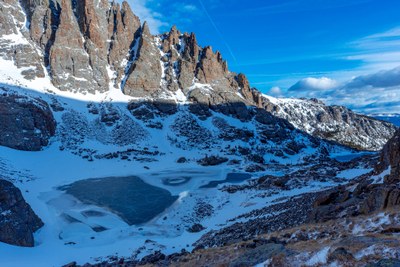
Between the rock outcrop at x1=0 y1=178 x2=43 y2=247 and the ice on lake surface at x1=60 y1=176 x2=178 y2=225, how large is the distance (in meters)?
10.1

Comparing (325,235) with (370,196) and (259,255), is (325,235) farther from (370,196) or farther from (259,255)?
(370,196)

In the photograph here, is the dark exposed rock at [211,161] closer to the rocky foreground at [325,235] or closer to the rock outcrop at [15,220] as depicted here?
the rocky foreground at [325,235]

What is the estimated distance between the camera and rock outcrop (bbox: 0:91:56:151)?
6769 centimetres

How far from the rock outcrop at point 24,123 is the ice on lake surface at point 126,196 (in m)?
23.3

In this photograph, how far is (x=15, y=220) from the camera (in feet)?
80.2

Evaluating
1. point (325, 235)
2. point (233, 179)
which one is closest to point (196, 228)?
point (325, 235)

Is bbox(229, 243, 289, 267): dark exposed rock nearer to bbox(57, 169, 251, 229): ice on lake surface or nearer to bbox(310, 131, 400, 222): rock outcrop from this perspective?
bbox(310, 131, 400, 222): rock outcrop

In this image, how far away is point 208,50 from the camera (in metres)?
140

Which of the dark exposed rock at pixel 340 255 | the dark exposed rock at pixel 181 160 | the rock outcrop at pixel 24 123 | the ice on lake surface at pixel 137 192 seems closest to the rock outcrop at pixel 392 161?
the dark exposed rock at pixel 340 255

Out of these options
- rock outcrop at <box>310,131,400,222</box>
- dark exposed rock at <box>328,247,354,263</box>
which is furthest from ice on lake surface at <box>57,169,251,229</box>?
dark exposed rock at <box>328,247,354,263</box>

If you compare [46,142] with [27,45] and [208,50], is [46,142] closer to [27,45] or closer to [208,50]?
[27,45]

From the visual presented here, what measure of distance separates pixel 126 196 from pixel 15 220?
21223mm

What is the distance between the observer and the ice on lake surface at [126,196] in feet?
120

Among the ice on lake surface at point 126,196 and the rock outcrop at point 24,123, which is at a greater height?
the rock outcrop at point 24,123
